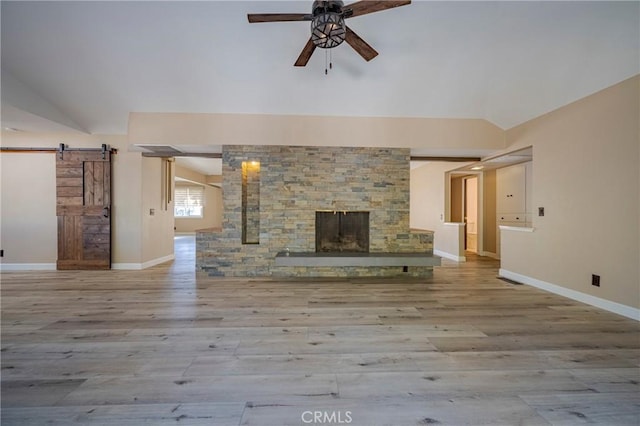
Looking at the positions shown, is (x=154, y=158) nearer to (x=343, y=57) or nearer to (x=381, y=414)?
(x=343, y=57)

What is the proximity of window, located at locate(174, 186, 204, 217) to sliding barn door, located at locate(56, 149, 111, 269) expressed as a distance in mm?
7082

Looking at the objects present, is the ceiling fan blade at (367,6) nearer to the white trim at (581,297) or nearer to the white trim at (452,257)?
the white trim at (581,297)

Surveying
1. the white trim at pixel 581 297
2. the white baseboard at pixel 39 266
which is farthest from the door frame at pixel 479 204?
the white baseboard at pixel 39 266

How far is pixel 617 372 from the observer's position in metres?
1.77

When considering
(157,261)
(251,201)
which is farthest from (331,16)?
(157,261)

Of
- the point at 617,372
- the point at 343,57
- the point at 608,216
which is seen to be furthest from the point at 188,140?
the point at 608,216

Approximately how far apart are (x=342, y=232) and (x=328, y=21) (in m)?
3.25

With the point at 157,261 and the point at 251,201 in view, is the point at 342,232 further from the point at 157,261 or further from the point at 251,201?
the point at 157,261

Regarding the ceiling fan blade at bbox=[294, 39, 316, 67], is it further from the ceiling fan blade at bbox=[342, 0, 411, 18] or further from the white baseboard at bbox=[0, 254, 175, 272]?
the white baseboard at bbox=[0, 254, 175, 272]

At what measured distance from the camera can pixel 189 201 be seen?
463 inches

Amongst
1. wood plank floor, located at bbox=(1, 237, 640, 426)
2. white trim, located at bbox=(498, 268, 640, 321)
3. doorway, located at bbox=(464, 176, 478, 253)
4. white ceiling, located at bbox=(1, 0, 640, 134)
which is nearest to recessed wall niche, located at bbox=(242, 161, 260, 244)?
white ceiling, located at bbox=(1, 0, 640, 134)

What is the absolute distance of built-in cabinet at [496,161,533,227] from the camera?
17.1 feet

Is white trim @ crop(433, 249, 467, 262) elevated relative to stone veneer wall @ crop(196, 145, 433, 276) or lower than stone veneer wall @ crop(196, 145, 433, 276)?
lower

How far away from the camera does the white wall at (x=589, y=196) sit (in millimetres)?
2742
